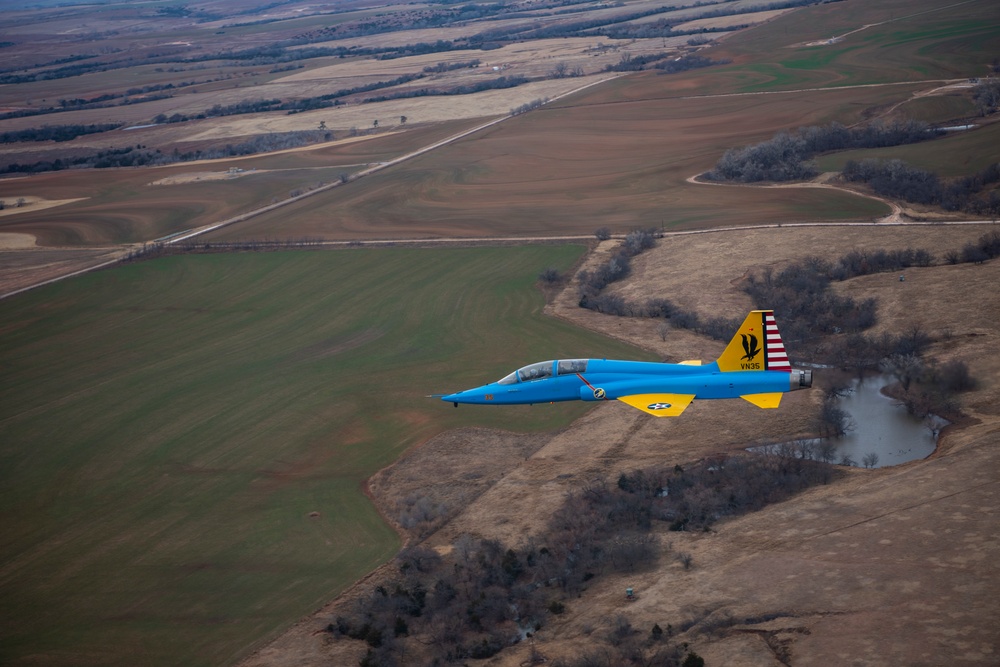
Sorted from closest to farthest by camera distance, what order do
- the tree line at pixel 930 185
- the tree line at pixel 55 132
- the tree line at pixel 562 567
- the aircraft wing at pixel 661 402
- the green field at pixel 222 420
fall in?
1. the tree line at pixel 562 567
2. the green field at pixel 222 420
3. the aircraft wing at pixel 661 402
4. the tree line at pixel 930 185
5. the tree line at pixel 55 132

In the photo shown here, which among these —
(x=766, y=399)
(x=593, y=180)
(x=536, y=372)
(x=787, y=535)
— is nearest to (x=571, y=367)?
(x=536, y=372)

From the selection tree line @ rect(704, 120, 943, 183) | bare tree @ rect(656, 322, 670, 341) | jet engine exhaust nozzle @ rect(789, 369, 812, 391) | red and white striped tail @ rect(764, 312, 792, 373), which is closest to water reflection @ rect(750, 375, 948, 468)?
jet engine exhaust nozzle @ rect(789, 369, 812, 391)

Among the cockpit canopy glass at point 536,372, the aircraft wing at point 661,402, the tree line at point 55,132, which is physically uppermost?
the tree line at point 55,132

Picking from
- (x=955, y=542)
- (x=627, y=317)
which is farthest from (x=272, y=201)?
(x=955, y=542)

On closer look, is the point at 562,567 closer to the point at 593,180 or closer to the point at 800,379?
the point at 800,379

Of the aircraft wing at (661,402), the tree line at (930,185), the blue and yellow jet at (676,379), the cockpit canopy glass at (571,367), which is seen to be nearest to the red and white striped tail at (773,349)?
the blue and yellow jet at (676,379)

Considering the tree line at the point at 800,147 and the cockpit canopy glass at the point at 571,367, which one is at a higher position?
the tree line at the point at 800,147

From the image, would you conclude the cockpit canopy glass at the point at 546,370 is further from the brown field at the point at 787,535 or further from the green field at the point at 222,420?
the green field at the point at 222,420
